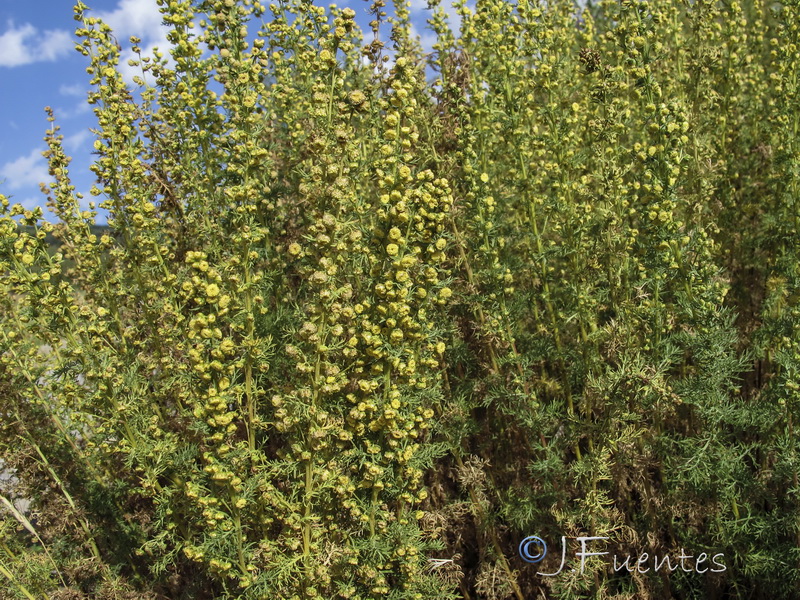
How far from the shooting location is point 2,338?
12.2ft

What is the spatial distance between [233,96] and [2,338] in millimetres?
→ 1885

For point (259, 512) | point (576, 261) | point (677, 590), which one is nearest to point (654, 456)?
point (677, 590)

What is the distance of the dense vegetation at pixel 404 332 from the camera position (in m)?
2.96

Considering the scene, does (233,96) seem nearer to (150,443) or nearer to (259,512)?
(150,443)
